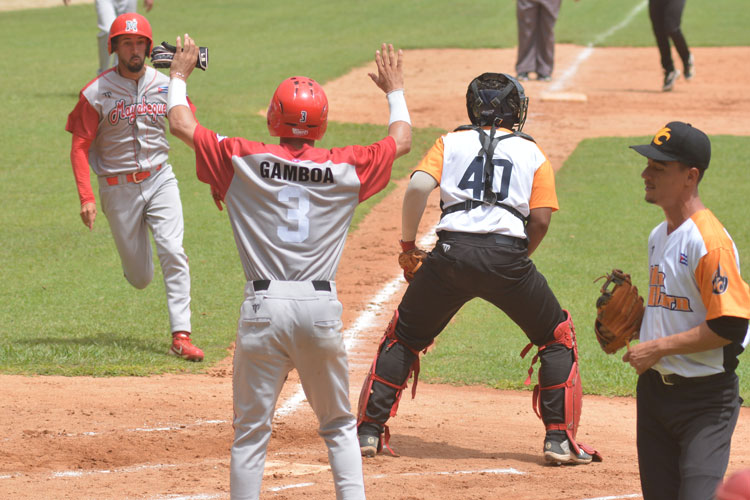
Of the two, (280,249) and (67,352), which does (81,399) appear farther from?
(280,249)

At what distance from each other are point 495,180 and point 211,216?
741 cm

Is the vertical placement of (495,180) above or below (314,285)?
above

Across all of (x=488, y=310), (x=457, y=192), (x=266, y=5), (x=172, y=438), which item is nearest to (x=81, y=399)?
(x=172, y=438)

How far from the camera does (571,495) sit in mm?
5285

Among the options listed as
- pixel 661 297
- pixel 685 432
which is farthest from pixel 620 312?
pixel 685 432

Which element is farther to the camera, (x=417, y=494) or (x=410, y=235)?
(x=410, y=235)

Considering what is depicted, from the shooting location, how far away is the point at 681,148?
4227mm

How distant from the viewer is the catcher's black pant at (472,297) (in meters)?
5.60

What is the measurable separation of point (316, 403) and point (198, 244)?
7.13 meters

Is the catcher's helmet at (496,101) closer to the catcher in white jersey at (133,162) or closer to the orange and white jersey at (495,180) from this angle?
the orange and white jersey at (495,180)

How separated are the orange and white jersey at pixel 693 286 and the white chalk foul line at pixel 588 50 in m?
16.0

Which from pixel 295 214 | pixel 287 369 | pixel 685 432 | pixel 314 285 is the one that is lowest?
pixel 685 432

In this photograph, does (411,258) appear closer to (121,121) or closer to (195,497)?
(195,497)

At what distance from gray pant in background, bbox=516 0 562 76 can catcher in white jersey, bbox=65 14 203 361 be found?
1274cm
